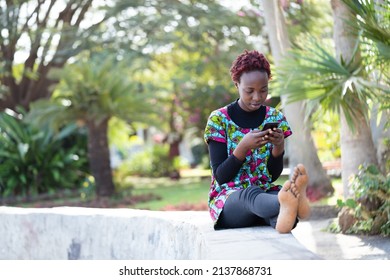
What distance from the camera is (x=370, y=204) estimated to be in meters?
6.52

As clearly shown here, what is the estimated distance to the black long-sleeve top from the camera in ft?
13.0

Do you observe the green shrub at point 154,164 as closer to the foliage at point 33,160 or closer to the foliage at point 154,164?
the foliage at point 154,164

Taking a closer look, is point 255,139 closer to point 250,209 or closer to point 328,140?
point 250,209

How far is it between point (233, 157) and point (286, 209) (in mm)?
559

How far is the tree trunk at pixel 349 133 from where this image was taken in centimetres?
693

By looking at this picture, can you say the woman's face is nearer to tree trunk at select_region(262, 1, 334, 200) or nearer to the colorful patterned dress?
the colorful patterned dress

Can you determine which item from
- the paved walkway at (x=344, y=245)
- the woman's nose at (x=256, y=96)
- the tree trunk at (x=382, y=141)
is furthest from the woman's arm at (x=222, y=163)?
the tree trunk at (x=382, y=141)

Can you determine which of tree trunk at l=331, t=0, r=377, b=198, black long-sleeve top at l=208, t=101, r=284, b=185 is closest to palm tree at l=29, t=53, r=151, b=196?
tree trunk at l=331, t=0, r=377, b=198

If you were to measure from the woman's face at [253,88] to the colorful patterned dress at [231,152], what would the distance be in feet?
0.59

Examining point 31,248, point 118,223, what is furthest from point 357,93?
point 31,248

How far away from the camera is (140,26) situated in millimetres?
14398

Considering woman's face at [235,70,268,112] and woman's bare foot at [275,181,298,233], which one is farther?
woman's face at [235,70,268,112]

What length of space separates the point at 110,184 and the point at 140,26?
3.84 metres
